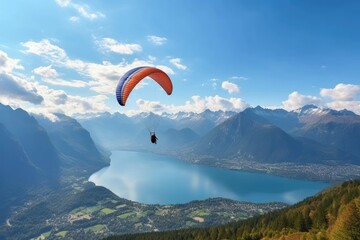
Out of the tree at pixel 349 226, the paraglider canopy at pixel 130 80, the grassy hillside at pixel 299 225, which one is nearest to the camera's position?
the tree at pixel 349 226

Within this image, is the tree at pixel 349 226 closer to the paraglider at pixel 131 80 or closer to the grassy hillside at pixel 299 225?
the grassy hillside at pixel 299 225

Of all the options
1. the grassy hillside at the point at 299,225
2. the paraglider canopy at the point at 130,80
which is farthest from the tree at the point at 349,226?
the paraglider canopy at the point at 130,80

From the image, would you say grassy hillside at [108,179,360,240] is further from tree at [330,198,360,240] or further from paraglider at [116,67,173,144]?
paraglider at [116,67,173,144]

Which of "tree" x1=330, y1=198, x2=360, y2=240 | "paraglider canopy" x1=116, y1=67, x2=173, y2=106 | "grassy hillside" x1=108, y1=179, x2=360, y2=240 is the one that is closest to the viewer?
"tree" x1=330, y1=198, x2=360, y2=240

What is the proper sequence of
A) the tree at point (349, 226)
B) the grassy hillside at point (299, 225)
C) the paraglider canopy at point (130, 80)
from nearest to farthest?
the tree at point (349, 226), the paraglider canopy at point (130, 80), the grassy hillside at point (299, 225)

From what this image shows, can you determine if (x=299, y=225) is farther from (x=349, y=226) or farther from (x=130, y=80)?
(x=130, y=80)

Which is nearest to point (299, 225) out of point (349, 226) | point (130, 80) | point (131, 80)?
point (349, 226)

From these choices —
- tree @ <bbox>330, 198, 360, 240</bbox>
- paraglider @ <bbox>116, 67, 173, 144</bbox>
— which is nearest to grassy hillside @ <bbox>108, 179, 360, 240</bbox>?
tree @ <bbox>330, 198, 360, 240</bbox>

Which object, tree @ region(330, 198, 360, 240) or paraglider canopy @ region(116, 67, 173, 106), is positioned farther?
paraglider canopy @ region(116, 67, 173, 106)

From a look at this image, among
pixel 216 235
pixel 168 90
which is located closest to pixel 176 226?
pixel 216 235

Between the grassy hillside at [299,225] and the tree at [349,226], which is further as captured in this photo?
the grassy hillside at [299,225]

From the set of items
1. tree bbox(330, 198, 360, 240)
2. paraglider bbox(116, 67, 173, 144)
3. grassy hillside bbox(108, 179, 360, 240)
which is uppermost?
paraglider bbox(116, 67, 173, 144)
